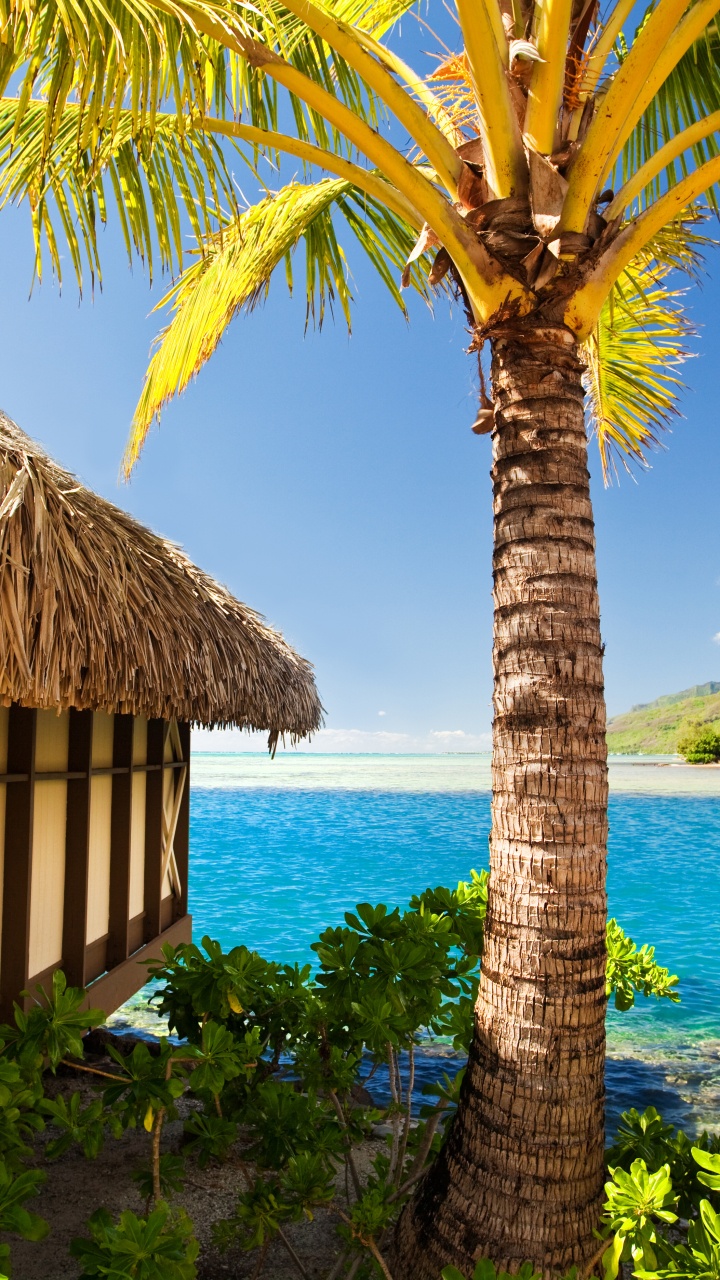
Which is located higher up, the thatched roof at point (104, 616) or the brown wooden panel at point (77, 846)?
the thatched roof at point (104, 616)

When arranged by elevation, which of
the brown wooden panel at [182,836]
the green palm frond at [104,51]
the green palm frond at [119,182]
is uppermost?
the green palm frond at [119,182]

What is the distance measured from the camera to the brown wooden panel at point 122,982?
3896 mm

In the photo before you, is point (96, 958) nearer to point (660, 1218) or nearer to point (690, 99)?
point (660, 1218)

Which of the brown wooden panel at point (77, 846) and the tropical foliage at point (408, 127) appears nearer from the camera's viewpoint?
the tropical foliage at point (408, 127)

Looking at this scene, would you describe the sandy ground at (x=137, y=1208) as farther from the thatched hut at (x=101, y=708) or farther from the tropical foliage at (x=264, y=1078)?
the thatched hut at (x=101, y=708)

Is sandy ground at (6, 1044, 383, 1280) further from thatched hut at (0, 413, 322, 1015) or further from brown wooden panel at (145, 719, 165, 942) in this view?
brown wooden panel at (145, 719, 165, 942)

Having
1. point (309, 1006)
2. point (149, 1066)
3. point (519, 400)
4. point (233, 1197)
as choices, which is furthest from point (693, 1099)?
point (519, 400)

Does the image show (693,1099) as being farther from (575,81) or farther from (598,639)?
(575,81)

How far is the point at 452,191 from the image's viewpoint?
7.82 feet

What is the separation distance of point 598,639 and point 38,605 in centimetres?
163

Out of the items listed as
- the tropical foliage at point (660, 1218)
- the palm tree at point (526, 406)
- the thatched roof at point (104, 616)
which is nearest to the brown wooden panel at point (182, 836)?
the thatched roof at point (104, 616)

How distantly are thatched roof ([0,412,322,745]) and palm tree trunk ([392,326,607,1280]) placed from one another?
1.36m

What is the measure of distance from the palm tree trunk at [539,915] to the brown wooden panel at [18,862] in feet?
6.34

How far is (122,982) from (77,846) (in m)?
0.91
